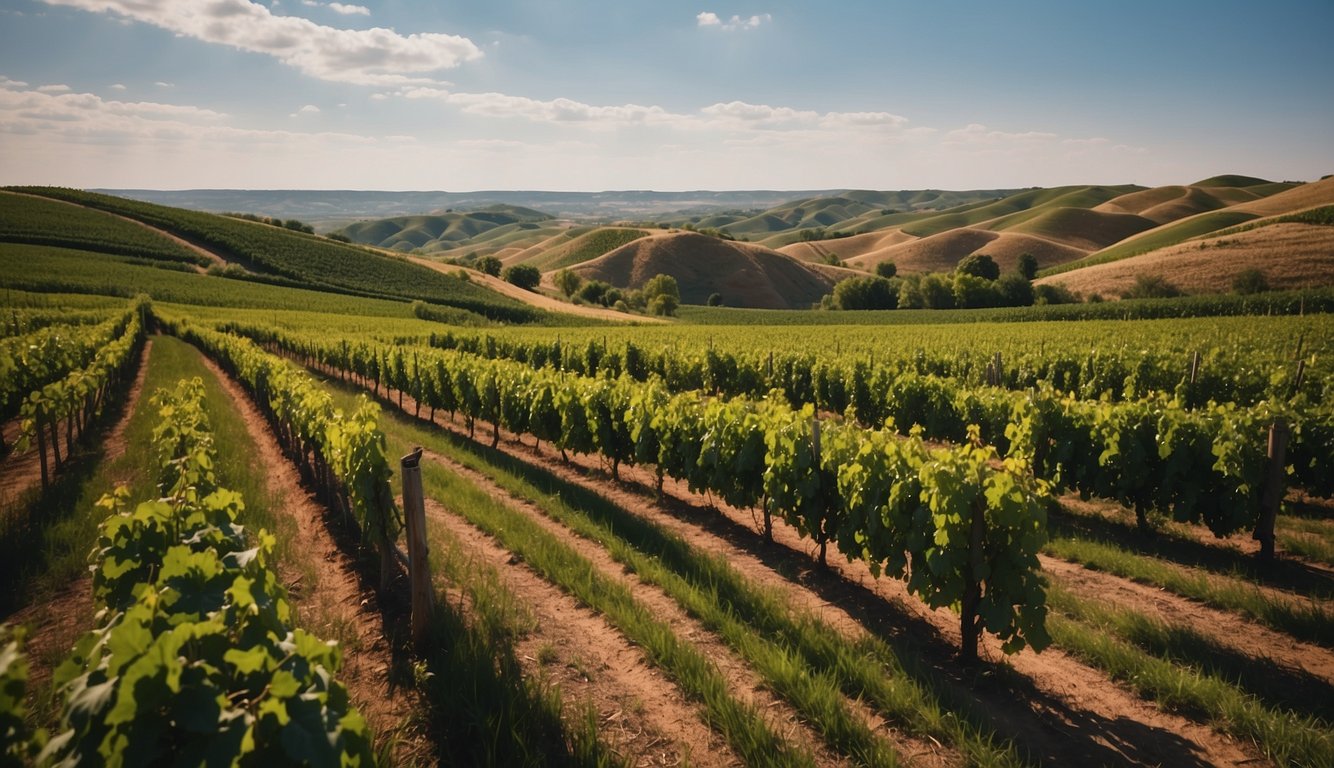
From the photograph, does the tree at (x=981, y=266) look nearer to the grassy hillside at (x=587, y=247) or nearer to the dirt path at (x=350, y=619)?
the grassy hillside at (x=587, y=247)

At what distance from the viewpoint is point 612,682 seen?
17.6 feet

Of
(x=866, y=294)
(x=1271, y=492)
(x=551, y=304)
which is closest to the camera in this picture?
(x=1271, y=492)

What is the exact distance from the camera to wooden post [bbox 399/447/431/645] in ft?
18.3

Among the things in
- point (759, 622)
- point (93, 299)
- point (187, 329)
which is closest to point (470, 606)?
point (759, 622)

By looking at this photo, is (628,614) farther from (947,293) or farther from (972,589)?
(947,293)

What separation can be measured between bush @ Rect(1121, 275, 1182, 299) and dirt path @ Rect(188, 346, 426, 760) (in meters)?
72.2

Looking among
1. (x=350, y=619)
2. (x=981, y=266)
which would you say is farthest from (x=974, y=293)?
(x=350, y=619)

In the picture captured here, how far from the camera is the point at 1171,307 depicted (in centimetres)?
4850

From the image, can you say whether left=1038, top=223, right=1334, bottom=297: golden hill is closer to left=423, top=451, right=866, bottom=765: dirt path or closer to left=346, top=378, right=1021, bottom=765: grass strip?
left=346, top=378, right=1021, bottom=765: grass strip

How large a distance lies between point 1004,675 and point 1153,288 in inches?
2817

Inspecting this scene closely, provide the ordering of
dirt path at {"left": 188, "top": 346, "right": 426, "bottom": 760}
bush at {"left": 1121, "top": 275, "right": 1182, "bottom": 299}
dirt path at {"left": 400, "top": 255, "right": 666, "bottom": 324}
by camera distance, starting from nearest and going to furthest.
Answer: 1. dirt path at {"left": 188, "top": 346, "right": 426, "bottom": 760}
2. bush at {"left": 1121, "top": 275, "right": 1182, "bottom": 299}
3. dirt path at {"left": 400, "top": 255, "right": 666, "bottom": 324}

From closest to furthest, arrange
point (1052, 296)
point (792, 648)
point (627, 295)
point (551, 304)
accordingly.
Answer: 1. point (792, 648)
2. point (1052, 296)
3. point (551, 304)
4. point (627, 295)

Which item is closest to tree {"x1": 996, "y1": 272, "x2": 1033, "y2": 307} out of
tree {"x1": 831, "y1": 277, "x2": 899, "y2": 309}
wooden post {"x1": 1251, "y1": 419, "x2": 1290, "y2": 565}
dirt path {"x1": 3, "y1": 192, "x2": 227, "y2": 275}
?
tree {"x1": 831, "y1": 277, "x2": 899, "y2": 309}

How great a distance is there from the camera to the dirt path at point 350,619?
4.87 meters
